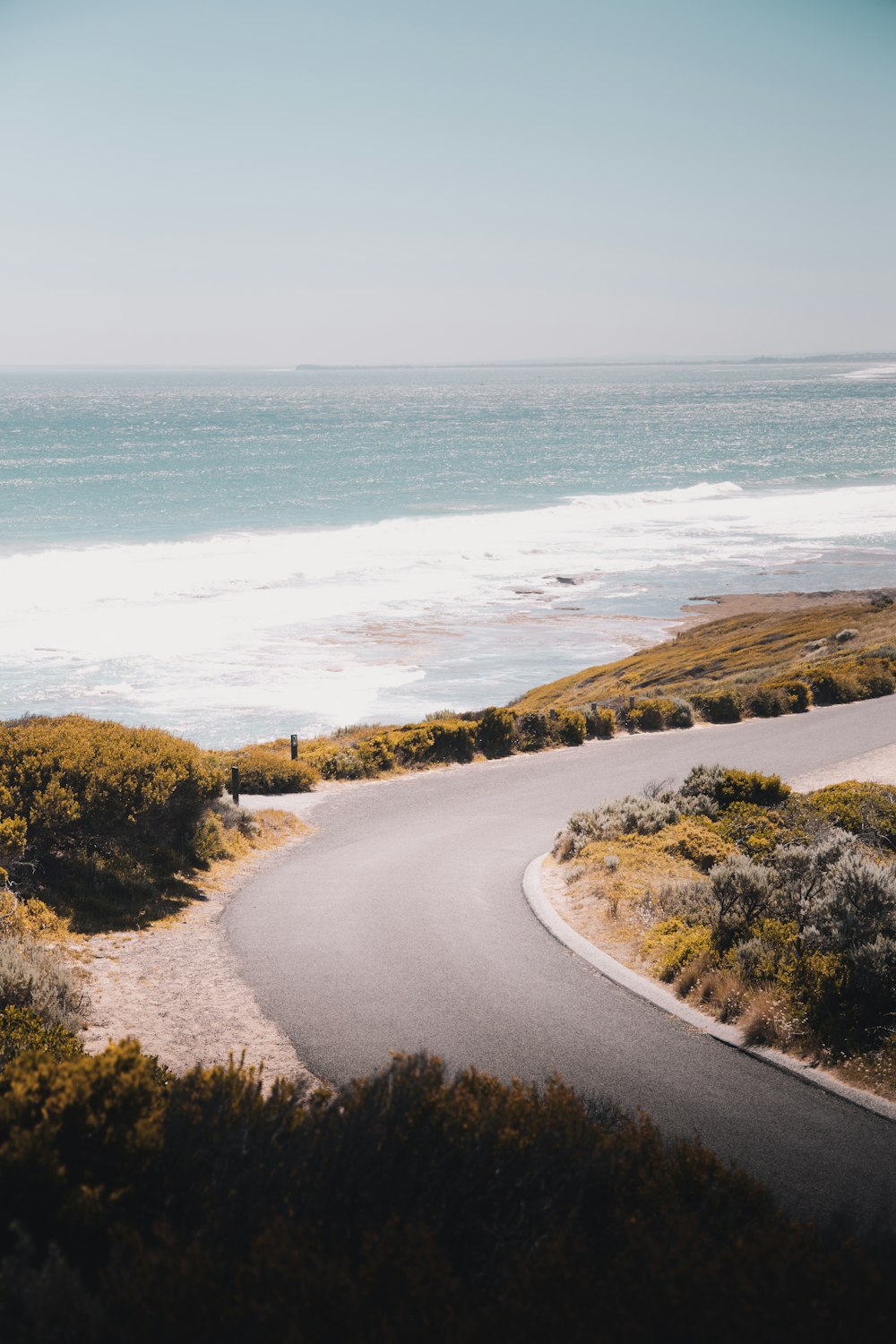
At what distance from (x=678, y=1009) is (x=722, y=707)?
17.3m

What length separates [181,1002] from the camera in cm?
913

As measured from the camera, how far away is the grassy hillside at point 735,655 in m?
31.1

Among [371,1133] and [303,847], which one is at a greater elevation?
[371,1133]

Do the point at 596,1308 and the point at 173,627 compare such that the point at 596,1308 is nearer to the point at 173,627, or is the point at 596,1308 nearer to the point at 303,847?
the point at 303,847

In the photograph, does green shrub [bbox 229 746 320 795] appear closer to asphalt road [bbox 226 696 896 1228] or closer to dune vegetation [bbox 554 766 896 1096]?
asphalt road [bbox 226 696 896 1228]

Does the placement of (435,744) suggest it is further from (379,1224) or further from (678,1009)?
(379,1224)

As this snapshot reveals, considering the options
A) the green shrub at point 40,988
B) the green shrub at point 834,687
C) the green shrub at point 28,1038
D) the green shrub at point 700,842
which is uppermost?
the green shrub at point 28,1038

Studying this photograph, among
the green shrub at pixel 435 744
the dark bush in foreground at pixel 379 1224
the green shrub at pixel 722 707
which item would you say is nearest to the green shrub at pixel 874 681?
the green shrub at pixel 722 707

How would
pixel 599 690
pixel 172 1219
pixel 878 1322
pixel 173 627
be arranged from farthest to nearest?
pixel 173 627, pixel 599 690, pixel 172 1219, pixel 878 1322

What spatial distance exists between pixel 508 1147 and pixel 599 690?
2785 centimetres

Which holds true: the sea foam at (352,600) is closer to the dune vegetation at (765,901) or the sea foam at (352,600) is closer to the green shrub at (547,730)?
the green shrub at (547,730)

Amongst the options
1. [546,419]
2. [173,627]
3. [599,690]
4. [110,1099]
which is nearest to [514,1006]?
[110,1099]

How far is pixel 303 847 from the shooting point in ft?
53.3

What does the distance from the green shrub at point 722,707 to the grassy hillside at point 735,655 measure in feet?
7.82
